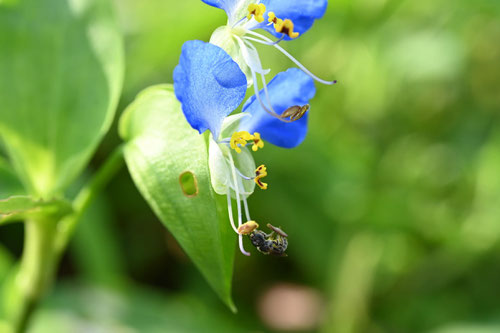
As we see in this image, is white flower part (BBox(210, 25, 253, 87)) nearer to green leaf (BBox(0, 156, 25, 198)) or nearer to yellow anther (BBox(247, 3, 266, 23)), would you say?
yellow anther (BBox(247, 3, 266, 23))

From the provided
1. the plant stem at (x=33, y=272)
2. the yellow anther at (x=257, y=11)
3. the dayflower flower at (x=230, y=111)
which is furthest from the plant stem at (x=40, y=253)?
the yellow anther at (x=257, y=11)

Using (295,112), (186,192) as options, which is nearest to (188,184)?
(186,192)

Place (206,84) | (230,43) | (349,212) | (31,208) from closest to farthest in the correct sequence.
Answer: (206,84)
(230,43)
(31,208)
(349,212)

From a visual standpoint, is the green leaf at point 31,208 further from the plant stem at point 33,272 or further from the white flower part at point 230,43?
the white flower part at point 230,43

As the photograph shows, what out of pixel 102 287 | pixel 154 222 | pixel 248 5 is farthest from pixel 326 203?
pixel 248 5

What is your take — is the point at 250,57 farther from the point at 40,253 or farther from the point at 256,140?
the point at 40,253

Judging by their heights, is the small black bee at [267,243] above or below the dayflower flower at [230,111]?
below
